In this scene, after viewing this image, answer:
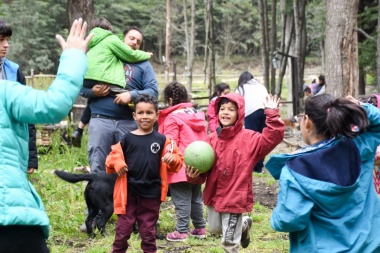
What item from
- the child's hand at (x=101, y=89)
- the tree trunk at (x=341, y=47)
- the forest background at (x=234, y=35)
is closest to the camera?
the child's hand at (x=101, y=89)

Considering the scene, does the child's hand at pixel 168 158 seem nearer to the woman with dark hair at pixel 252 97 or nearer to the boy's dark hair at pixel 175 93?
the boy's dark hair at pixel 175 93

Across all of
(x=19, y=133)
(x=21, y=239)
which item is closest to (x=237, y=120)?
(x=19, y=133)

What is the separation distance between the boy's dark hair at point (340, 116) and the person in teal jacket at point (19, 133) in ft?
5.47

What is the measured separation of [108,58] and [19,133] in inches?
148

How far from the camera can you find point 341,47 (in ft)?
36.1

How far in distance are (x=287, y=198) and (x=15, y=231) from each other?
167cm

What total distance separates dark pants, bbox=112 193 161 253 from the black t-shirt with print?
0.08 meters

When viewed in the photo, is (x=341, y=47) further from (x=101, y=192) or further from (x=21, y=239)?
(x=21, y=239)

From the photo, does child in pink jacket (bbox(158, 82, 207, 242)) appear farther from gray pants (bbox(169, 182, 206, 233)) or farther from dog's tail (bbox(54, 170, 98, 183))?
dog's tail (bbox(54, 170, 98, 183))

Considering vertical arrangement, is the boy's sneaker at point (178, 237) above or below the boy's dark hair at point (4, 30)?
below

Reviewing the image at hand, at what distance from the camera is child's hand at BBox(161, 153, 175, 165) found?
18.8ft

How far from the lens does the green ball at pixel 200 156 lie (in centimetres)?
564

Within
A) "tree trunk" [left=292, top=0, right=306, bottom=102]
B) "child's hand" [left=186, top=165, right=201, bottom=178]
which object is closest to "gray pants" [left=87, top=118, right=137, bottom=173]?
"child's hand" [left=186, top=165, right=201, bottom=178]

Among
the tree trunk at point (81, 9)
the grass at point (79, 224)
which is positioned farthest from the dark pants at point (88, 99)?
the tree trunk at point (81, 9)
